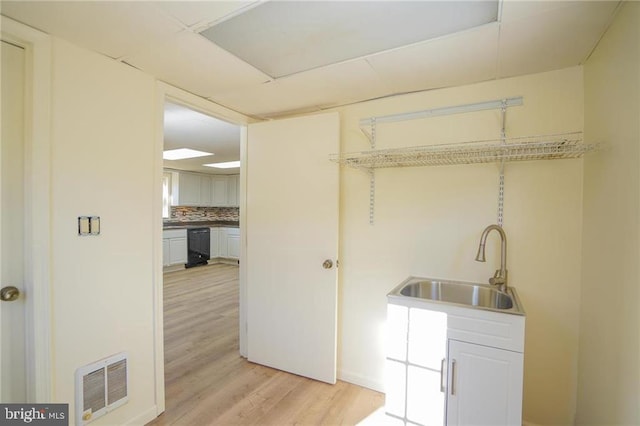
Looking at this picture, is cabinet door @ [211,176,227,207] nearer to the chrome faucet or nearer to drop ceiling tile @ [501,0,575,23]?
the chrome faucet

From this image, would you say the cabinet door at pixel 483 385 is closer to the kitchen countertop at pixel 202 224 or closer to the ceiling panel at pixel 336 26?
the ceiling panel at pixel 336 26

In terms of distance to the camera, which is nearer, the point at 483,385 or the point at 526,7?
the point at 526,7

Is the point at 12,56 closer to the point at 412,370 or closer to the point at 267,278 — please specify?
the point at 267,278

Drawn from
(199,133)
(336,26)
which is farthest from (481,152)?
(199,133)

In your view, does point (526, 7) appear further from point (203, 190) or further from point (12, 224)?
point (203, 190)

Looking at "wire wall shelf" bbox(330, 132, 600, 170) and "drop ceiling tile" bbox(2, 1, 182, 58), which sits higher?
"drop ceiling tile" bbox(2, 1, 182, 58)

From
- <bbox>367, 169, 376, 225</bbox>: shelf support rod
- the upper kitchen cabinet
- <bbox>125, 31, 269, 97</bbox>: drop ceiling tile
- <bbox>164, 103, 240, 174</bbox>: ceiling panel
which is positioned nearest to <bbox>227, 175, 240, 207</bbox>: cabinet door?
the upper kitchen cabinet

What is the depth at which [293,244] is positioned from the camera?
242cm

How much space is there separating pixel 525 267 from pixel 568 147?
2.37ft

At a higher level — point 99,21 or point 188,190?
point 99,21

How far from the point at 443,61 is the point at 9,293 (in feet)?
8.13

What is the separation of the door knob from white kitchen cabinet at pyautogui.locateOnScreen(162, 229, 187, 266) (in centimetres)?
495

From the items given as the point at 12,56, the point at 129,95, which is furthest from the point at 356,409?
the point at 12,56

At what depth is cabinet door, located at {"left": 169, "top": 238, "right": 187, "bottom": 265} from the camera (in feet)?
20.4
